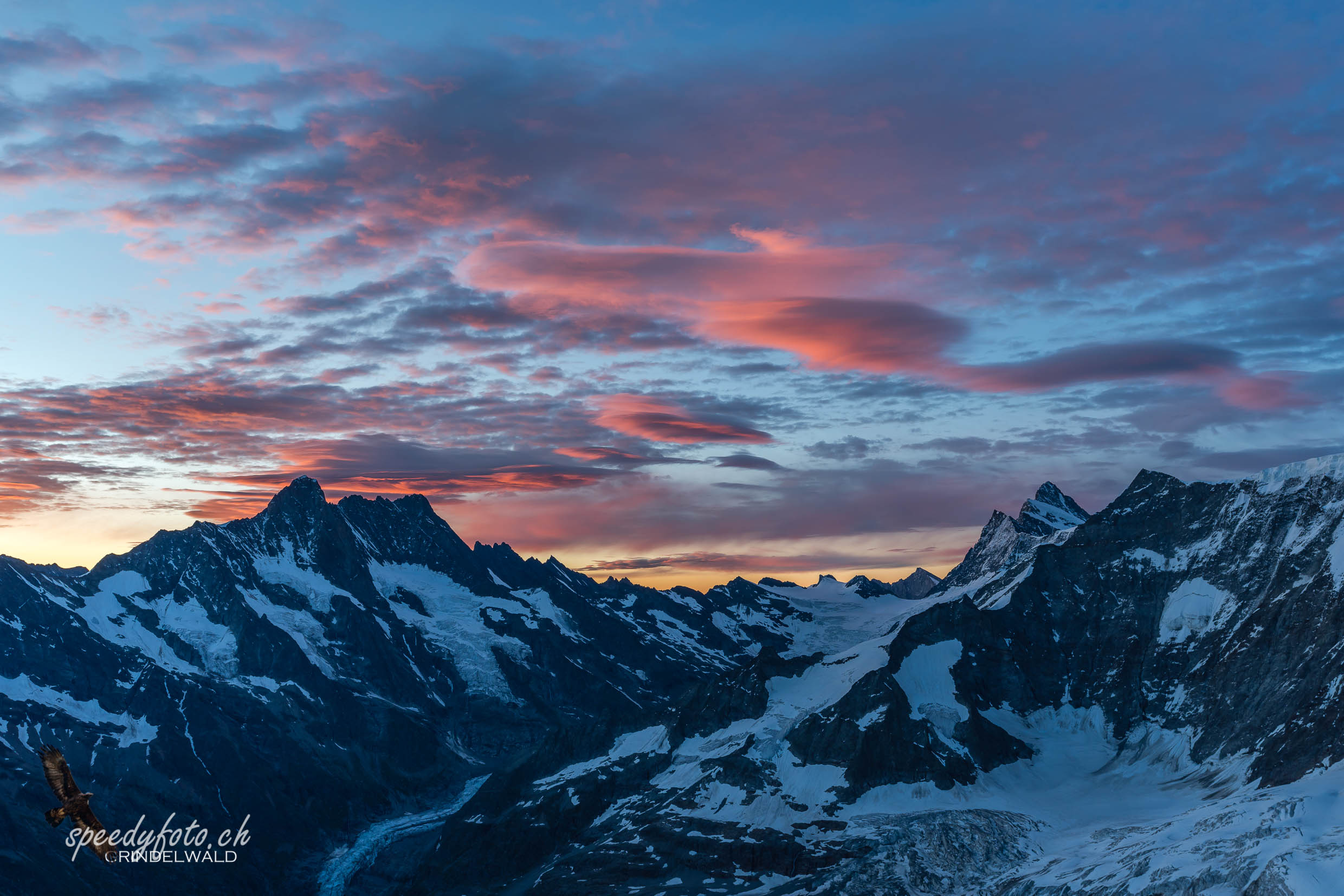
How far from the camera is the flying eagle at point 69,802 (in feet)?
176

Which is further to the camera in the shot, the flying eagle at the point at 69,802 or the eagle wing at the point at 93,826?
the eagle wing at the point at 93,826

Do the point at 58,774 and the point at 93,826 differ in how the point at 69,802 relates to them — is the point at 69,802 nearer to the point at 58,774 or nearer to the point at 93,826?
the point at 93,826

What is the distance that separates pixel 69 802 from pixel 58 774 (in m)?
3.65

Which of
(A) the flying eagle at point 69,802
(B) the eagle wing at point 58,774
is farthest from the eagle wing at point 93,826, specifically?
(B) the eagle wing at point 58,774

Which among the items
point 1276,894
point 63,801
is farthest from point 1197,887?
point 63,801

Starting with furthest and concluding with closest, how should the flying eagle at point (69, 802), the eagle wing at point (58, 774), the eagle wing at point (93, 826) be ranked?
the eagle wing at point (93, 826)
the flying eagle at point (69, 802)
the eagle wing at point (58, 774)

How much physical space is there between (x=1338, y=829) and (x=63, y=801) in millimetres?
205616

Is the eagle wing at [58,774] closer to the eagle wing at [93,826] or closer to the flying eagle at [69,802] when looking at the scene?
the flying eagle at [69,802]

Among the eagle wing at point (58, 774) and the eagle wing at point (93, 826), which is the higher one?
the eagle wing at point (58, 774)

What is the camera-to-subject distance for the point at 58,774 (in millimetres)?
54688

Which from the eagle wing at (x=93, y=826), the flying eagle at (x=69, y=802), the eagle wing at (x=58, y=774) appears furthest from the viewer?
the eagle wing at (x=93, y=826)

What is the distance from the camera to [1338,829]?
196m

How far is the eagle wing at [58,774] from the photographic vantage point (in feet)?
172

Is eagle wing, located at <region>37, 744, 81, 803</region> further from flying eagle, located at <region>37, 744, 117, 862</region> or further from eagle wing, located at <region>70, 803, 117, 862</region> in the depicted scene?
eagle wing, located at <region>70, 803, 117, 862</region>
